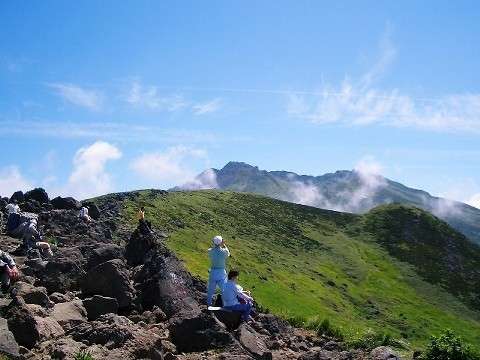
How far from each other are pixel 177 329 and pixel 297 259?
4710 inches

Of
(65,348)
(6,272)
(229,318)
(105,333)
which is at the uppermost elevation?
(6,272)

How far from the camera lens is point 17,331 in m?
17.5

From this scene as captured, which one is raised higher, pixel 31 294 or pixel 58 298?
pixel 31 294

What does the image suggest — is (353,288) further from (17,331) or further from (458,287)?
(17,331)

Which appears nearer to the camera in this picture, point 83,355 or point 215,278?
point 83,355

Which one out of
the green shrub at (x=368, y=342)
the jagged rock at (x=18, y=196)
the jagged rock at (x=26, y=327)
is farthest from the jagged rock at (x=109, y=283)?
the jagged rock at (x=18, y=196)

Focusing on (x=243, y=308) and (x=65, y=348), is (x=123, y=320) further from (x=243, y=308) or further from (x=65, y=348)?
(x=243, y=308)

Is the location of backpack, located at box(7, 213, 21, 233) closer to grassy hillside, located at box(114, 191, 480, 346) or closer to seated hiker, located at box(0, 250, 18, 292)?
seated hiker, located at box(0, 250, 18, 292)

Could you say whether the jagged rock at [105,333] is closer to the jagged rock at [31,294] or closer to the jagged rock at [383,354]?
the jagged rock at [31,294]

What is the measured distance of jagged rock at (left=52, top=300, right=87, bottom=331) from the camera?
1988 cm

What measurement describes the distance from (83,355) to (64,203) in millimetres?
46277

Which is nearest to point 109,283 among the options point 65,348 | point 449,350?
point 65,348

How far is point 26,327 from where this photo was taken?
58.1ft

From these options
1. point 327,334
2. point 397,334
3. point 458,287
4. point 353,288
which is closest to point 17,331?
point 327,334
